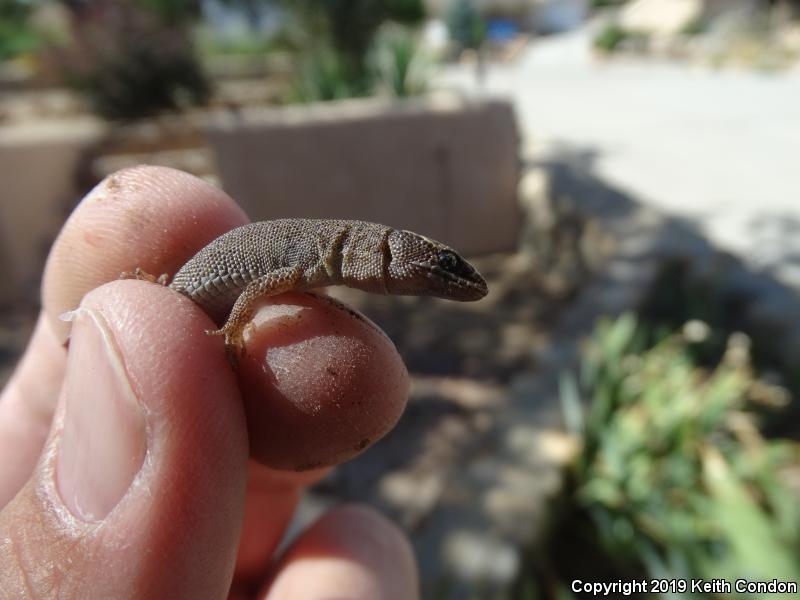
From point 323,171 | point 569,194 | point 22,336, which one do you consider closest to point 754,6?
point 569,194

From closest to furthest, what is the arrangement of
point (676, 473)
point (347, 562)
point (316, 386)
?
point (316, 386) < point (347, 562) < point (676, 473)

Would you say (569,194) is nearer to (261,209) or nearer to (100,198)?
(261,209)

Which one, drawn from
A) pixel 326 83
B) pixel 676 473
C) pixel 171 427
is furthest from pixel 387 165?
pixel 171 427

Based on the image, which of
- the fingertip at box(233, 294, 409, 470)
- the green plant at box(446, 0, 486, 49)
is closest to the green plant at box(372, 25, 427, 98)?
the fingertip at box(233, 294, 409, 470)

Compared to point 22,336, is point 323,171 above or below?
above

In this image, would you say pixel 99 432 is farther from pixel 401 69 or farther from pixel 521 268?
pixel 401 69
